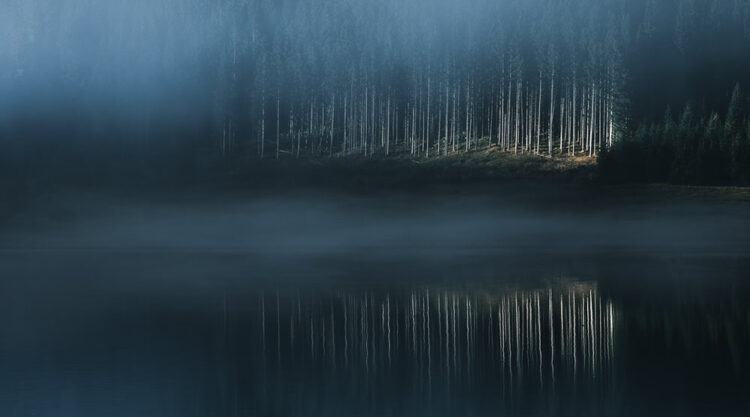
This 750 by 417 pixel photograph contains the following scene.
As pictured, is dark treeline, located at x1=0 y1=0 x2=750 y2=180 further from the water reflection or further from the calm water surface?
the water reflection

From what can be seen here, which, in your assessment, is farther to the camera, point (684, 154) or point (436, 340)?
point (684, 154)

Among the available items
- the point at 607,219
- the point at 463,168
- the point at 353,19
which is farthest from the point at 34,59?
the point at 607,219

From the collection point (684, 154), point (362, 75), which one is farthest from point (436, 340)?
point (362, 75)

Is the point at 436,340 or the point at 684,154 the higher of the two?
the point at 684,154

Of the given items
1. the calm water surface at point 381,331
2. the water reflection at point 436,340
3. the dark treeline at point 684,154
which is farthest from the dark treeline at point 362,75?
the water reflection at point 436,340

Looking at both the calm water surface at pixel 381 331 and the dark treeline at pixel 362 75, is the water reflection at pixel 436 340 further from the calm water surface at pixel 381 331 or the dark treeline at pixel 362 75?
the dark treeline at pixel 362 75

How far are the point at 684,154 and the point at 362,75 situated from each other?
36.3 metres

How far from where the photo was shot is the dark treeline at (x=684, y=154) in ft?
258

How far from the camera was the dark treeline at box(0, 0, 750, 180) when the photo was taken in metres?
95.1

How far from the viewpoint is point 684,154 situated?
80.6 m

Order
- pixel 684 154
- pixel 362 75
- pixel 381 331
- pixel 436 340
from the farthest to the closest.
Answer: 1. pixel 362 75
2. pixel 684 154
3. pixel 381 331
4. pixel 436 340

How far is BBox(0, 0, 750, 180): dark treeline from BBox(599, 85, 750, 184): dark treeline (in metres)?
4.32

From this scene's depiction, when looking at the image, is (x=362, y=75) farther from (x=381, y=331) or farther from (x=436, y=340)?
(x=436, y=340)

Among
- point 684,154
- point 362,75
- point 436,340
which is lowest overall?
point 436,340
